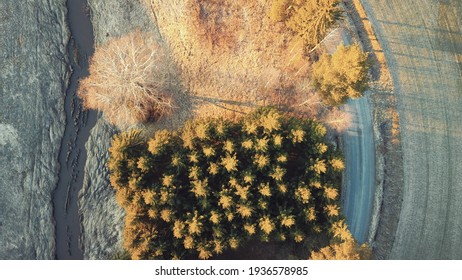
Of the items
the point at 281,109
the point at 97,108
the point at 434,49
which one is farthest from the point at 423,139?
the point at 97,108

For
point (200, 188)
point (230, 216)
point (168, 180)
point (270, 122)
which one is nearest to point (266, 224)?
point (230, 216)

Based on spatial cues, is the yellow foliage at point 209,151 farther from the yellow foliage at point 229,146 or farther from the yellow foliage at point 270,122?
the yellow foliage at point 270,122

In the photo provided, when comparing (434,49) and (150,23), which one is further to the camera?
Answer: (150,23)

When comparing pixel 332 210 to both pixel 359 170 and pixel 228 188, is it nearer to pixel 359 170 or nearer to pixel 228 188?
pixel 359 170

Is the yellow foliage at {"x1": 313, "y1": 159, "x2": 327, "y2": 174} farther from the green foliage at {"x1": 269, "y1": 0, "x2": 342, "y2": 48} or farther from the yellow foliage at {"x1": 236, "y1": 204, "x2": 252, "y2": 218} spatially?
the green foliage at {"x1": 269, "y1": 0, "x2": 342, "y2": 48}

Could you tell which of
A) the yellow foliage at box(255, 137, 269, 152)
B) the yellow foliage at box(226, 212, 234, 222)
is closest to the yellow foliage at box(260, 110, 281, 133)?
the yellow foliage at box(255, 137, 269, 152)

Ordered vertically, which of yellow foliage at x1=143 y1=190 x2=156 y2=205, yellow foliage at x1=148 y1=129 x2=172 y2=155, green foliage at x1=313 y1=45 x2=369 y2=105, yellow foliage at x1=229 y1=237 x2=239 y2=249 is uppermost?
green foliage at x1=313 y1=45 x2=369 y2=105

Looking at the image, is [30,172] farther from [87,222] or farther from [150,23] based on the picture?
[150,23]
